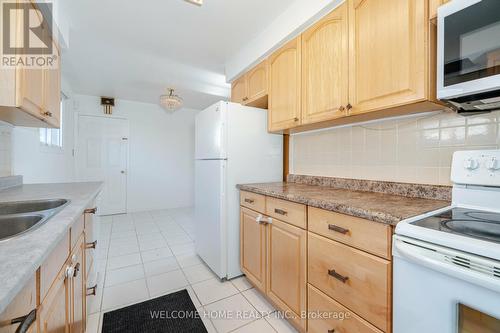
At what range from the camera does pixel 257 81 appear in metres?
2.24

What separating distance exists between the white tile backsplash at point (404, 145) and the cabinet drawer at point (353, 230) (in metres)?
0.66

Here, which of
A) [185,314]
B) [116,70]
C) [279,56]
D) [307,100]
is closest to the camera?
[185,314]

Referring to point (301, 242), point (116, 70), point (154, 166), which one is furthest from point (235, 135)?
point (154, 166)

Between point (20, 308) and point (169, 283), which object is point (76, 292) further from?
point (169, 283)

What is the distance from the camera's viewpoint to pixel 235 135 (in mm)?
1977

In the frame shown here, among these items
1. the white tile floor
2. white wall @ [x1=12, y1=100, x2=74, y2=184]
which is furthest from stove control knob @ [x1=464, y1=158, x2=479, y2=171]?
white wall @ [x1=12, y1=100, x2=74, y2=184]

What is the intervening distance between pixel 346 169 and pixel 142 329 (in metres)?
1.80

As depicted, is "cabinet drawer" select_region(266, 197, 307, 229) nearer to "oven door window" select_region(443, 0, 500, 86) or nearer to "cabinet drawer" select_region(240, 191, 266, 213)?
"cabinet drawer" select_region(240, 191, 266, 213)

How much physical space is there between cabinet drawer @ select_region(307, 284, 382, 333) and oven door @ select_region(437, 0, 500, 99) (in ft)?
3.48

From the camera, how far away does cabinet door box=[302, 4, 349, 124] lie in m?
1.41

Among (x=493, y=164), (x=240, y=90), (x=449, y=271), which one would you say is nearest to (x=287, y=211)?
(x=449, y=271)

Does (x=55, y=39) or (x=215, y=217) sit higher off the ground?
(x=55, y=39)

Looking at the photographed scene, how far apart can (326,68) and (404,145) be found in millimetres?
717

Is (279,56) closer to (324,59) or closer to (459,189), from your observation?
→ (324,59)
